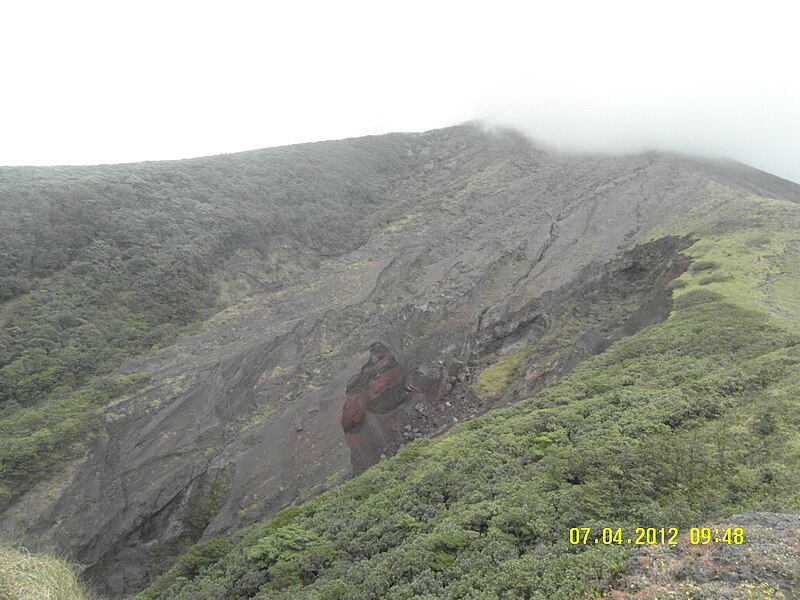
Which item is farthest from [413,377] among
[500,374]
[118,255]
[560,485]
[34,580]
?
[118,255]

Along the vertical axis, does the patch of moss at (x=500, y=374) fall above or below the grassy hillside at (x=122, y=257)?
below

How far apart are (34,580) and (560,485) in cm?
972

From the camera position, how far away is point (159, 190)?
29453 millimetres

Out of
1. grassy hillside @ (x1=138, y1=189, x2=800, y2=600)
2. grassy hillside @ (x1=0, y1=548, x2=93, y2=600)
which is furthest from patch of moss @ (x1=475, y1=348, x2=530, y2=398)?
grassy hillside @ (x1=0, y1=548, x2=93, y2=600)

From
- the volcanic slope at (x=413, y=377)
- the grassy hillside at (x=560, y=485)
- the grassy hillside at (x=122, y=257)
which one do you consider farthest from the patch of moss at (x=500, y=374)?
the grassy hillside at (x=122, y=257)

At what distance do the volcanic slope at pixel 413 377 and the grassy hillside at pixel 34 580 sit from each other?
2.06 meters

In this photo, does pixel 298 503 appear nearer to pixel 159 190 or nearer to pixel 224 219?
pixel 224 219

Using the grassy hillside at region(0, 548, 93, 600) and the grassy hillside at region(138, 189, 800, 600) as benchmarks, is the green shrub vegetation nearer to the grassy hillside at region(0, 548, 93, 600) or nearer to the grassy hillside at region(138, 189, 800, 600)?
the grassy hillside at region(0, 548, 93, 600)

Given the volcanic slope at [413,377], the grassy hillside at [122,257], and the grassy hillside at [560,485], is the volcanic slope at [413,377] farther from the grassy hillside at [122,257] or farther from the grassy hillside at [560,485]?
the grassy hillside at [122,257]

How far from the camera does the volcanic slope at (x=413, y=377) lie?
952 centimetres

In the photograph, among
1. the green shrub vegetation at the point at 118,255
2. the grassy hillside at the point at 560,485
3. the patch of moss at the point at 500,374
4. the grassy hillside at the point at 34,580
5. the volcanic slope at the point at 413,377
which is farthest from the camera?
the patch of moss at the point at 500,374

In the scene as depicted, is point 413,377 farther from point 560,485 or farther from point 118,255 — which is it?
point 118,255

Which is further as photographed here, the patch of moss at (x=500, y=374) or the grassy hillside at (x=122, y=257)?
the patch of moss at (x=500, y=374)

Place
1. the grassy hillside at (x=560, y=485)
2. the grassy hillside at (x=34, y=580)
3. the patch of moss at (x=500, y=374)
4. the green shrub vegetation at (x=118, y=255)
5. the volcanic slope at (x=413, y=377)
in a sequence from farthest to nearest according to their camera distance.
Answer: the patch of moss at (x=500, y=374) → the green shrub vegetation at (x=118, y=255) → the volcanic slope at (x=413, y=377) → the grassy hillside at (x=560, y=485) → the grassy hillside at (x=34, y=580)
